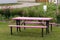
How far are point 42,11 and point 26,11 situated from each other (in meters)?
1.13

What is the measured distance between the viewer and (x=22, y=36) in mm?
12156

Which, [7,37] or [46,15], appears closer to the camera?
[7,37]

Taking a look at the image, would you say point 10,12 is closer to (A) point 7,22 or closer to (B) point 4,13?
(B) point 4,13

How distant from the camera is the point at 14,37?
38.8 feet

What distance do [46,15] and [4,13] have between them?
3.33m

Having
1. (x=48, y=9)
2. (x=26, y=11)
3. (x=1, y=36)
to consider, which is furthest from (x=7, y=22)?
(x=1, y=36)

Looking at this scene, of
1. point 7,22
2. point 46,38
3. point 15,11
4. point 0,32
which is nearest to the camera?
point 46,38

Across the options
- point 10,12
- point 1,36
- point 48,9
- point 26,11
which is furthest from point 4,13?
point 1,36

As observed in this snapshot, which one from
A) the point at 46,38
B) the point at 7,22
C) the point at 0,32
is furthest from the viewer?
the point at 7,22

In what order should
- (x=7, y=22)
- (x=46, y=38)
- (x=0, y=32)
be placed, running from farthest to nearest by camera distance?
(x=7, y=22) < (x=0, y=32) < (x=46, y=38)

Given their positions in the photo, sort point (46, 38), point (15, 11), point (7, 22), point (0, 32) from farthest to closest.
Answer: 1. point (15, 11)
2. point (7, 22)
3. point (0, 32)
4. point (46, 38)

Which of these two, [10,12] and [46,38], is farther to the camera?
[10,12]

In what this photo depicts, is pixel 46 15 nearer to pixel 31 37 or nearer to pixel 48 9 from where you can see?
pixel 48 9

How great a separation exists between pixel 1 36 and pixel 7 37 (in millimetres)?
A: 464
